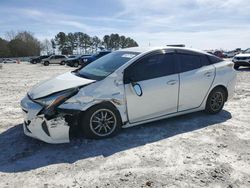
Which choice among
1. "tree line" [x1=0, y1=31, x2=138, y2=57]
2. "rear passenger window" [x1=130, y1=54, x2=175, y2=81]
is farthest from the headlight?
"tree line" [x1=0, y1=31, x2=138, y2=57]

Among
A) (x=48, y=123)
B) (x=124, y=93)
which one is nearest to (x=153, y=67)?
(x=124, y=93)

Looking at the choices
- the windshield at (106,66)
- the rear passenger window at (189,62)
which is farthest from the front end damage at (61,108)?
the rear passenger window at (189,62)

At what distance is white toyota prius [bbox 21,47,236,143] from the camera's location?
410 cm

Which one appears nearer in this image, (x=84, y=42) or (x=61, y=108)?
(x=61, y=108)

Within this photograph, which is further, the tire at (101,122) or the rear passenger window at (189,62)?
the rear passenger window at (189,62)

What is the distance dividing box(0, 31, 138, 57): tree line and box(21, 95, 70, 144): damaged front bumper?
8050 cm

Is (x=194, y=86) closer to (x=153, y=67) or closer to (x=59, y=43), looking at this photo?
(x=153, y=67)

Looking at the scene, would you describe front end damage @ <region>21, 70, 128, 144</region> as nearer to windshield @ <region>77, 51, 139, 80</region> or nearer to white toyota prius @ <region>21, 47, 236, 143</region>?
white toyota prius @ <region>21, 47, 236, 143</region>

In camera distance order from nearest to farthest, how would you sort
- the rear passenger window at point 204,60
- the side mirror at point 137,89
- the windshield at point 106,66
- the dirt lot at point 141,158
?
the dirt lot at point 141,158, the side mirror at point 137,89, the windshield at point 106,66, the rear passenger window at point 204,60

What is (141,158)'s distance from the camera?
376 cm

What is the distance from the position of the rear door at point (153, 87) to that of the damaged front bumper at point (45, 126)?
1.19 m

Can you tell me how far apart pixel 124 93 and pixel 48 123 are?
136cm

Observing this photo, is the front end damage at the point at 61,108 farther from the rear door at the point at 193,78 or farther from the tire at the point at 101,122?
the rear door at the point at 193,78

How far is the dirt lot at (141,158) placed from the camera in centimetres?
319
